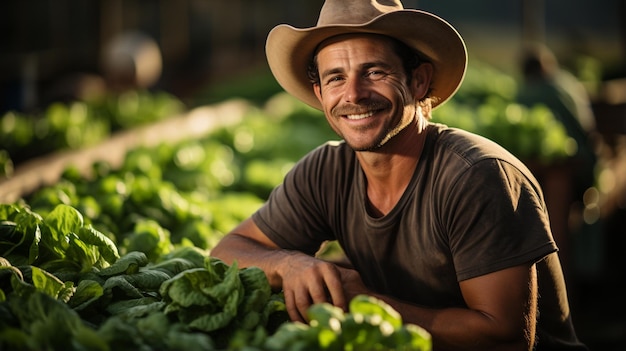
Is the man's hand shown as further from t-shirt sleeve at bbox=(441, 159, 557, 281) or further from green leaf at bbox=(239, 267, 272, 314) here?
t-shirt sleeve at bbox=(441, 159, 557, 281)

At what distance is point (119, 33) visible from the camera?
51.2ft

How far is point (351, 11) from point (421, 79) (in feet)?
1.22

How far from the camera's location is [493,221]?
267 centimetres

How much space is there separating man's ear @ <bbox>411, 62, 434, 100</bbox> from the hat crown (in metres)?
0.23

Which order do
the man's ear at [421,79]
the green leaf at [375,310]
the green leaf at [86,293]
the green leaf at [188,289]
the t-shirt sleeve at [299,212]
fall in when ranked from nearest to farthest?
the green leaf at [375,310] → the green leaf at [188,289] → the green leaf at [86,293] → the man's ear at [421,79] → the t-shirt sleeve at [299,212]

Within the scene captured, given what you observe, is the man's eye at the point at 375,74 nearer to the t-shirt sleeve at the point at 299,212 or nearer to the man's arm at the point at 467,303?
the t-shirt sleeve at the point at 299,212

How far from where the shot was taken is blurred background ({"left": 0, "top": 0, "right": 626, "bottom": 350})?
7207mm

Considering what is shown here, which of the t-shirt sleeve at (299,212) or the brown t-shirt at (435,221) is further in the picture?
the t-shirt sleeve at (299,212)

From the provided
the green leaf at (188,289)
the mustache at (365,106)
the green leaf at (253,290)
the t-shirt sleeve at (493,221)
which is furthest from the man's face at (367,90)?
the green leaf at (188,289)

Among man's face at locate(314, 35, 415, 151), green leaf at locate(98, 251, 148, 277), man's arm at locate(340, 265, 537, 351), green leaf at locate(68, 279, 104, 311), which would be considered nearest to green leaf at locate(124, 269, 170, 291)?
green leaf at locate(98, 251, 148, 277)

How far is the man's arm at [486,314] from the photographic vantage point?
2623 millimetres

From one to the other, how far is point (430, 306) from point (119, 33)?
13461 millimetres

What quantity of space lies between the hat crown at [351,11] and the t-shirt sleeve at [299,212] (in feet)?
1.94

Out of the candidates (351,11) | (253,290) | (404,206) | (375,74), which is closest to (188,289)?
(253,290)
